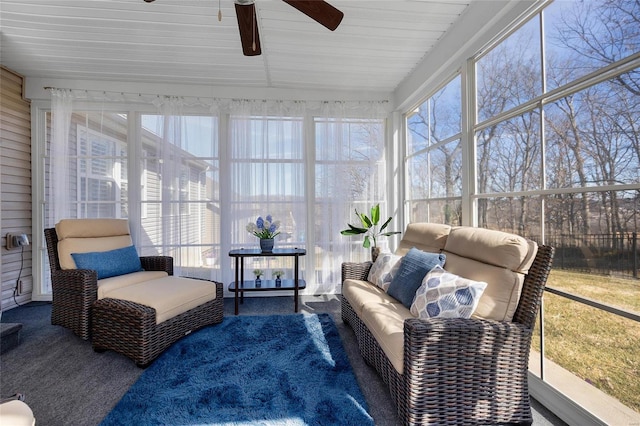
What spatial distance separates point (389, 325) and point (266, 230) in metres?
2.06

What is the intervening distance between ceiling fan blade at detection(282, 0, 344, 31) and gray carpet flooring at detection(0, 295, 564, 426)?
7.68ft

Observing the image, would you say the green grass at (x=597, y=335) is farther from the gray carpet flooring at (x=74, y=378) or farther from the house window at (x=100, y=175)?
the house window at (x=100, y=175)

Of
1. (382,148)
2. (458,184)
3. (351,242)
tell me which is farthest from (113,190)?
(458,184)

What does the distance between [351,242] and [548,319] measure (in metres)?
2.32

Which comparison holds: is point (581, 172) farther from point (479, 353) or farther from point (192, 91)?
point (192, 91)

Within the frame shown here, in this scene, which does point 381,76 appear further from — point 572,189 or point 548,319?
point 548,319

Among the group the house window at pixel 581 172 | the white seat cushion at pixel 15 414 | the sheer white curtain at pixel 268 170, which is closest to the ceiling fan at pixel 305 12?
the house window at pixel 581 172

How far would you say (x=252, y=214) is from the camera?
366cm

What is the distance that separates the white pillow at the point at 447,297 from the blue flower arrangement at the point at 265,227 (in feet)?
6.56

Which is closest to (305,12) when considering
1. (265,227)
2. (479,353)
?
(479,353)

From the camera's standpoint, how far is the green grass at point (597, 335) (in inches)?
51.3

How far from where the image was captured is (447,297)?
5.26 ft

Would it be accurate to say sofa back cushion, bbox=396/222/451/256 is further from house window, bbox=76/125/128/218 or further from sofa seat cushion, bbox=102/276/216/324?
house window, bbox=76/125/128/218

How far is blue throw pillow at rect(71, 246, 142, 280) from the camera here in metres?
2.62
